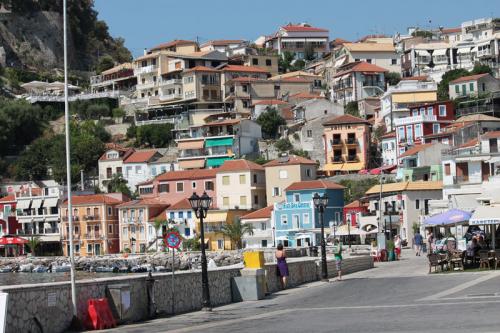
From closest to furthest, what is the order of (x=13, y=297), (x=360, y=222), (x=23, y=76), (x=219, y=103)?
(x=13, y=297) → (x=360, y=222) → (x=219, y=103) → (x=23, y=76)

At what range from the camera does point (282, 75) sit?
458ft

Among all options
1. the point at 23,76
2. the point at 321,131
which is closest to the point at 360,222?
the point at 321,131

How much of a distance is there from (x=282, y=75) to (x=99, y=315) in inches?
4647

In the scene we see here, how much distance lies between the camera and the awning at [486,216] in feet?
107

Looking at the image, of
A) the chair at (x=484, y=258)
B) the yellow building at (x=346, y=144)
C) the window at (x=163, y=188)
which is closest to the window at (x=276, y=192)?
the yellow building at (x=346, y=144)

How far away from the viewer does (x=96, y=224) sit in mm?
105938

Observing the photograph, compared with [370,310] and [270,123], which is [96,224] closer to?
[270,123]

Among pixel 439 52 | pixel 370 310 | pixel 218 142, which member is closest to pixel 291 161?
pixel 218 142

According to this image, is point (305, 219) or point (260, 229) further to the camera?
point (260, 229)

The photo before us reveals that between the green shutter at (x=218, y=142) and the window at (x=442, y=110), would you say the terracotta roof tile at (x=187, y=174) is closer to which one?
the green shutter at (x=218, y=142)

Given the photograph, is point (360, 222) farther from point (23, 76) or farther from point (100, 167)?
point (23, 76)

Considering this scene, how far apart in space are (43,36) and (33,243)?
60534 millimetres

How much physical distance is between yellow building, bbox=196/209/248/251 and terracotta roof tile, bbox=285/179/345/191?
702 cm

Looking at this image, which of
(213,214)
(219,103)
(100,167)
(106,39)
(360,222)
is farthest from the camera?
(106,39)
